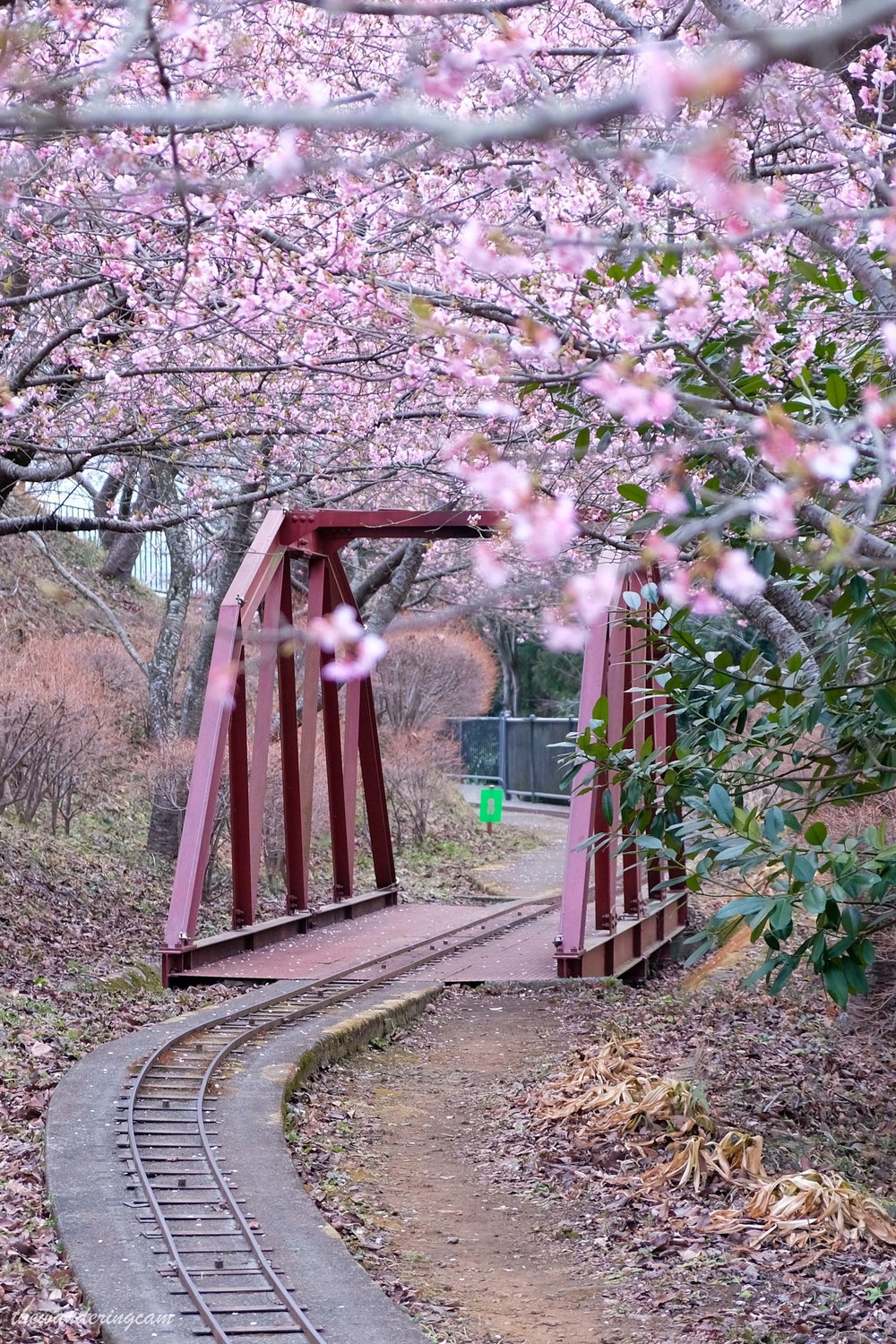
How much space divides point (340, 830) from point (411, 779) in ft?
26.1

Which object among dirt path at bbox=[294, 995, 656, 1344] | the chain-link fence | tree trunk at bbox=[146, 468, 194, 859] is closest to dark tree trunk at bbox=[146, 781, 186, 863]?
tree trunk at bbox=[146, 468, 194, 859]

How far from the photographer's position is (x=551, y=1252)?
6.12m

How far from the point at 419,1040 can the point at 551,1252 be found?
3979 millimetres

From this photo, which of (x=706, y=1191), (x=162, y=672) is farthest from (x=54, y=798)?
(x=706, y=1191)

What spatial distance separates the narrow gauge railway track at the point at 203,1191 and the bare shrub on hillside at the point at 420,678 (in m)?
14.2

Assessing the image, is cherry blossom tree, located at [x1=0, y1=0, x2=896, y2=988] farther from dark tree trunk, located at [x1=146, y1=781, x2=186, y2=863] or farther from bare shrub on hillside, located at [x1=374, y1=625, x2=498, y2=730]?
bare shrub on hillside, located at [x1=374, y1=625, x2=498, y2=730]

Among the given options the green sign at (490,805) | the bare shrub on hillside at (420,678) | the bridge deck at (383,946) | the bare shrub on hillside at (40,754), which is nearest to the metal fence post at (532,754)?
the bare shrub on hillside at (420,678)

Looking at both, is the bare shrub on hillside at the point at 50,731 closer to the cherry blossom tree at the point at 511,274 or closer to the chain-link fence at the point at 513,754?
the cherry blossom tree at the point at 511,274

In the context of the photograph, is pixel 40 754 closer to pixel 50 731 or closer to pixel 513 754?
pixel 50 731

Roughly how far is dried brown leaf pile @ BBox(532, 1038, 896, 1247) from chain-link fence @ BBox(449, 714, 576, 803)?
2271 centimetres

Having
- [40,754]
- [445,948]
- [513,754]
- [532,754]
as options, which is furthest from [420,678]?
[445,948]

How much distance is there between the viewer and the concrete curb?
15.8 ft

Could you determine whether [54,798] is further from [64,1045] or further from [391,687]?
[391,687]

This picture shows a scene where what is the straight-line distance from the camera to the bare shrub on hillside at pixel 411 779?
2172 centimetres
